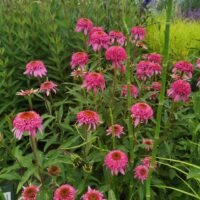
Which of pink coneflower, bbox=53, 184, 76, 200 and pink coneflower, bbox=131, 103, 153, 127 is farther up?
pink coneflower, bbox=131, 103, 153, 127

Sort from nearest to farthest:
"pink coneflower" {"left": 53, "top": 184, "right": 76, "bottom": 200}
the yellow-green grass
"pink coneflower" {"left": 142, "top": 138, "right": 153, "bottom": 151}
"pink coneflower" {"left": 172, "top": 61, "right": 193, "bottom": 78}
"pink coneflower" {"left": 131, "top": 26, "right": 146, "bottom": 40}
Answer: "pink coneflower" {"left": 53, "top": 184, "right": 76, "bottom": 200}, "pink coneflower" {"left": 142, "top": 138, "right": 153, "bottom": 151}, "pink coneflower" {"left": 172, "top": 61, "right": 193, "bottom": 78}, "pink coneflower" {"left": 131, "top": 26, "right": 146, "bottom": 40}, the yellow-green grass

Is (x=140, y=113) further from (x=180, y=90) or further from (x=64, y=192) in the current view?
(x=64, y=192)

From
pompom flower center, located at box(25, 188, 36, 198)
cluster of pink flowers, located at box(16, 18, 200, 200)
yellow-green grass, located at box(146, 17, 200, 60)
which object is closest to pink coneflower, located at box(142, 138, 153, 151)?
cluster of pink flowers, located at box(16, 18, 200, 200)

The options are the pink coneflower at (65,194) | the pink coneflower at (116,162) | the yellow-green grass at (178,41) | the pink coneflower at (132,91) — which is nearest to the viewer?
the pink coneflower at (65,194)

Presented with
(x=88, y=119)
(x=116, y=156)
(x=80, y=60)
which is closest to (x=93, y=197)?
(x=116, y=156)

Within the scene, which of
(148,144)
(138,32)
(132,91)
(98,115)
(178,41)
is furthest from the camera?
(178,41)

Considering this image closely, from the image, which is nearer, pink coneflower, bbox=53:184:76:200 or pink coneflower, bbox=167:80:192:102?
pink coneflower, bbox=53:184:76:200

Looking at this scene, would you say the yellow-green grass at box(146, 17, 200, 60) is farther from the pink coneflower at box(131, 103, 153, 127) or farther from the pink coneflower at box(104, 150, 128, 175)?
the pink coneflower at box(104, 150, 128, 175)

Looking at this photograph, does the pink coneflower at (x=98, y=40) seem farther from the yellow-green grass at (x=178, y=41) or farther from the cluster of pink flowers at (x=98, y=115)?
the yellow-green grass at (x=178, y=41)

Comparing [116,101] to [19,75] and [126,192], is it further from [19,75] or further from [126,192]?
[19,75]

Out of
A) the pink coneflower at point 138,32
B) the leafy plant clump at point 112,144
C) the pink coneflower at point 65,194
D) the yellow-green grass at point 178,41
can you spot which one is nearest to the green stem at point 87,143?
the leafy plant clump at point 112,144

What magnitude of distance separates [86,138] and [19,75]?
1303 millimetres

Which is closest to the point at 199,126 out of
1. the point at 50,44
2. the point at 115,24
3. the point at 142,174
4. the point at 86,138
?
the point at 142,174

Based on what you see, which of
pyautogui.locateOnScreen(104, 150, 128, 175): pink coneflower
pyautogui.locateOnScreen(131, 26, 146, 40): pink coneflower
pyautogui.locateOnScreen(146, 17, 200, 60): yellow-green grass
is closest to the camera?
pyautogui.locateOnScreen(104, 150, 128, 175): pink coneflower
